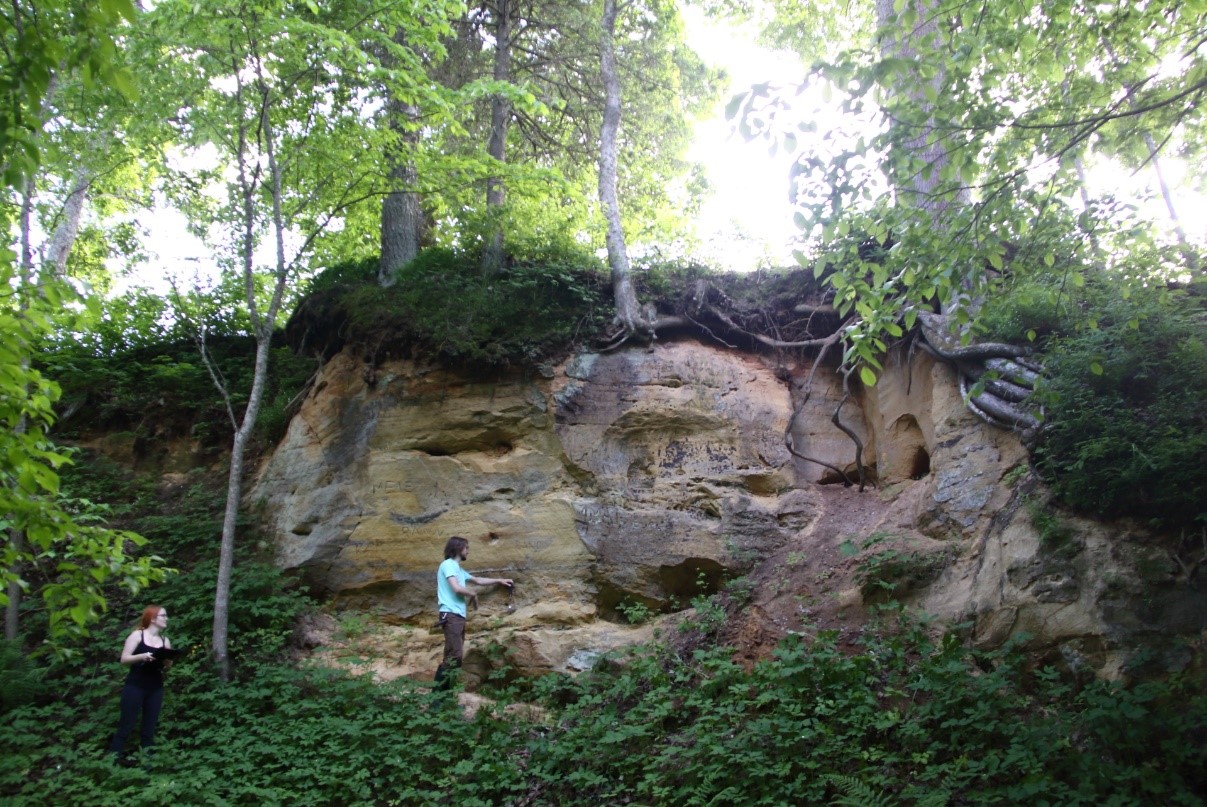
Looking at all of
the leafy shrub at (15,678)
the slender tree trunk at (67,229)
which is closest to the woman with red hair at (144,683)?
the leafy shrub at (15,678)

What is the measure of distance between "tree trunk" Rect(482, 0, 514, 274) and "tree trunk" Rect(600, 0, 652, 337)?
1.44 meters

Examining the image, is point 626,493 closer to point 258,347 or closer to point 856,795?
point 258,347

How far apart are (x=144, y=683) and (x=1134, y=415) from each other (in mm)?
7633

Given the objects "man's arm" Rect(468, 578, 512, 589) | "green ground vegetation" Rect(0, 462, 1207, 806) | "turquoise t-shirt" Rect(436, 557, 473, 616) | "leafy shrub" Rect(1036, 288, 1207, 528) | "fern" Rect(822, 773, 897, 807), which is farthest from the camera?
"man's arm" Rect(468, 578, 512, 589)

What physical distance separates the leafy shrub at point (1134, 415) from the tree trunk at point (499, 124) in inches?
263

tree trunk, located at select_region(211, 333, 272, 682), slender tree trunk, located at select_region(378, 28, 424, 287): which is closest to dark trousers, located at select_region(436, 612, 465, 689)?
tree trunk, located at select_region(211, 333, 272, 682)

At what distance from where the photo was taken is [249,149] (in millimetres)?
8805

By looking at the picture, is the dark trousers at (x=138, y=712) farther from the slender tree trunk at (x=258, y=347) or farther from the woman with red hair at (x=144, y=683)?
the slender tree trunk at (x=258, y=347)

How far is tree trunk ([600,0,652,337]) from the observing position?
9945 mm

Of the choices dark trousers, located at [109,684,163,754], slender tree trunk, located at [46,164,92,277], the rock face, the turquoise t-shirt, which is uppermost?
slender tree trunk, located at [46,164,92,277]

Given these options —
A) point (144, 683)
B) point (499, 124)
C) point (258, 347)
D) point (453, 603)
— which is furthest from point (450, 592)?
point (499, 124)

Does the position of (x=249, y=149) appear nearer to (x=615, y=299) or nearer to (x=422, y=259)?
(x=422, y=259)

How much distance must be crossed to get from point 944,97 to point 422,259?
7304 mm

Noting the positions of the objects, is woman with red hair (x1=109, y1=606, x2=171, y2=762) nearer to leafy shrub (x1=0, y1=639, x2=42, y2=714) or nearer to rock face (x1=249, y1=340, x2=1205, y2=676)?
leafy shrub (x1=0, y1=639, x2=42, y2=714)
